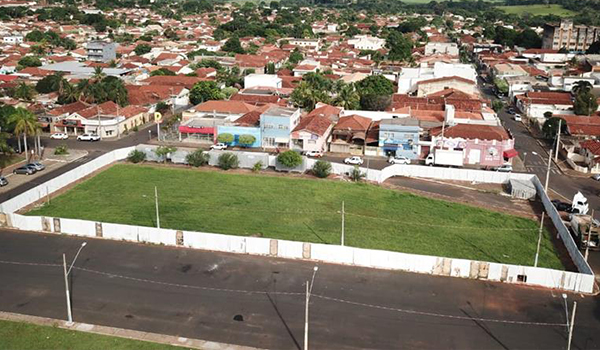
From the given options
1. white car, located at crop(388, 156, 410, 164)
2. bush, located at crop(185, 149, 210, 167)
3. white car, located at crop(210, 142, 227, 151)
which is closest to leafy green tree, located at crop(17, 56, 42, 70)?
white car, located at crop(210, 142, 227, 151)

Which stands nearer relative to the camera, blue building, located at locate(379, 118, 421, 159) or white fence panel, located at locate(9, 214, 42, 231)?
white fence panel, located at locate(9, 214, 42, 231)

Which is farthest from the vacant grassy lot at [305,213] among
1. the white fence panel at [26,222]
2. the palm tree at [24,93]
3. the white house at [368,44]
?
the white house at [368,44]

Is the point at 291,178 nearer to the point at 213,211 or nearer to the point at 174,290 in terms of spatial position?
the point at 213,211

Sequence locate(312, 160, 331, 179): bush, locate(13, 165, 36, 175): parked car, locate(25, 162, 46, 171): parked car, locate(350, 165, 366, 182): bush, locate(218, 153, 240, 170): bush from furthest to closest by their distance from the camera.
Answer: locate(218, 153, 240, 170): bush, locate(25, 162, 46, 171): parked car, locate(312, 160, 331, 179): bush, locate(13, 165, 36, 175): parked car, locate(350, 165, 366, 182): bush

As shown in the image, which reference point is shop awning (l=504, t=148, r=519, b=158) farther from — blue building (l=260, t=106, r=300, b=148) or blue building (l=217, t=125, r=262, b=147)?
blue building (l=217, t=125, r=262, b=147)

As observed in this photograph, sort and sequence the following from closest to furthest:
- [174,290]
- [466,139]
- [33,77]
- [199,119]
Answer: [174,290] < [466,139] < [199,119] < [33,77]

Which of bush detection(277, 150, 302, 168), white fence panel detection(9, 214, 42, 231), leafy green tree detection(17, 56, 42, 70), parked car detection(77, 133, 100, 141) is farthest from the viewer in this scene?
leafy green tree detection(17, 56, 42, 70)

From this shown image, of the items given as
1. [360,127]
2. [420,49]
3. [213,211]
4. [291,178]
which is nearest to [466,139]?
[360,127]
